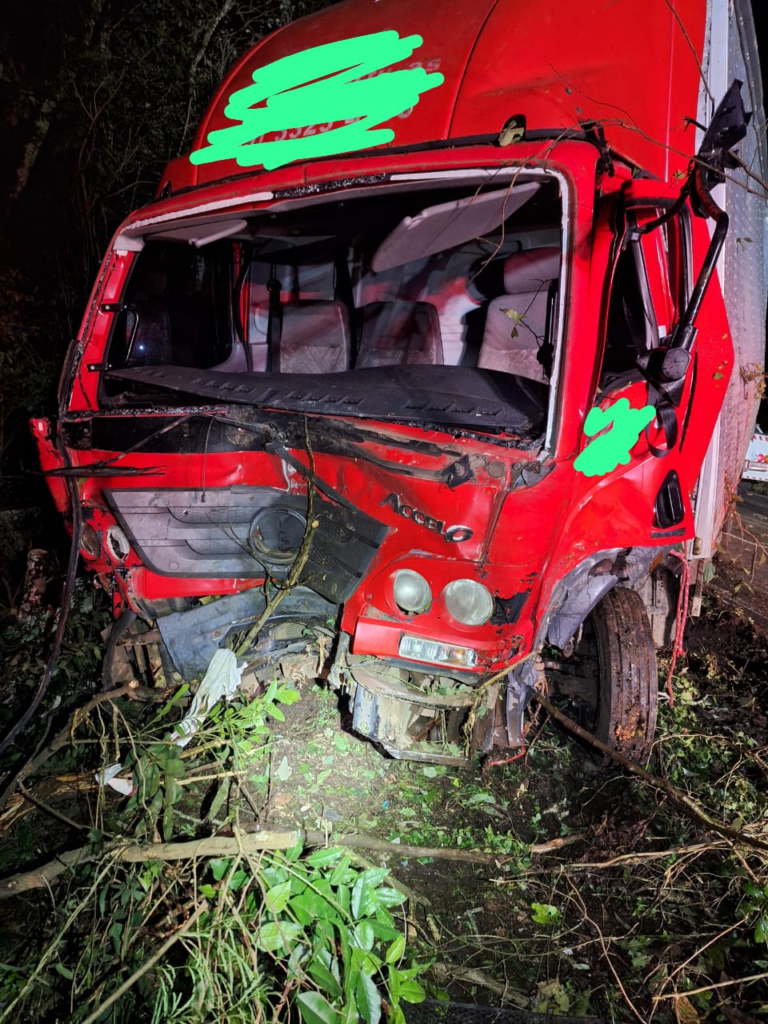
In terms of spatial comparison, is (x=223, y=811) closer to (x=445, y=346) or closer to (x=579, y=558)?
(x=579, y=558)

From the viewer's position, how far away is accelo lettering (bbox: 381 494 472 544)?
75.5 inches

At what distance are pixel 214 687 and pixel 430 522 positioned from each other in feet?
4.02

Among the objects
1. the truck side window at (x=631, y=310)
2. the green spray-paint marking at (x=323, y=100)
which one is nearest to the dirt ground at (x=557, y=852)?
the truck side window at (x=631, y=310)

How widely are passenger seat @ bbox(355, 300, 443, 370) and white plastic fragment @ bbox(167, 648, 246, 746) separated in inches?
68.4

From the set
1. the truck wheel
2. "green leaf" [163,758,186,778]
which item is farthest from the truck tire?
"green leaf" [163,758,186,778]

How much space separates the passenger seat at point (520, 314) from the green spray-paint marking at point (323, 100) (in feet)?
3.46

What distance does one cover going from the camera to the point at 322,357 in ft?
12.2

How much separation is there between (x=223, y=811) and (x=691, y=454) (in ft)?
7.88

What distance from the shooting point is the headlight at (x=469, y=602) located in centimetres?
196

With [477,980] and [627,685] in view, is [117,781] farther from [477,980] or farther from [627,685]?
[627,685]

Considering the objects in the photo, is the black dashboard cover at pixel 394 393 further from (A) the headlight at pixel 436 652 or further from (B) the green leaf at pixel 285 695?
(B) the green leaf at pixel 285 695

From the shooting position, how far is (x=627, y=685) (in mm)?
2688

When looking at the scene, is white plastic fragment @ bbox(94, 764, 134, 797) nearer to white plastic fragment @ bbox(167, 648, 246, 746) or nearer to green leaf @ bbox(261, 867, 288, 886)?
white plastic fragment @ bbox(167, 648, 246, 746)

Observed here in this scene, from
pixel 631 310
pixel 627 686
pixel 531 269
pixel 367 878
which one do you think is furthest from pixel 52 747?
pixel 531 269
